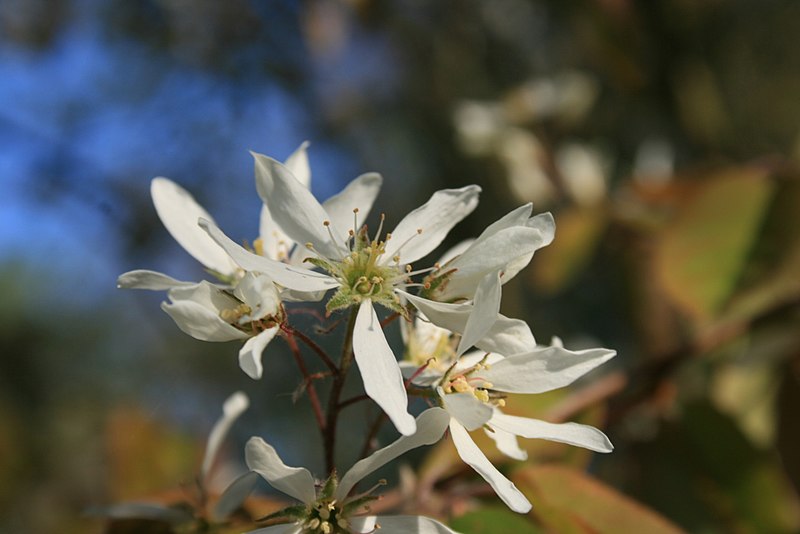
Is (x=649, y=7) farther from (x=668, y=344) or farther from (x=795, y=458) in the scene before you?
(x=795, y=458)

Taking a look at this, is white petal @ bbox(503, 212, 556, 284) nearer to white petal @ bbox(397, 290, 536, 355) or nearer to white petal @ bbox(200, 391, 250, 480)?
white petal @ bbox(397, 290, 536, 355)

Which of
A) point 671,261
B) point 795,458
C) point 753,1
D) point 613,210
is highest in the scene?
point 753,1

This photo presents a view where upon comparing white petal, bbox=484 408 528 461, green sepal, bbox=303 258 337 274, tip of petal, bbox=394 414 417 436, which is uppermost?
green sepal, bbox=303 258 337 274

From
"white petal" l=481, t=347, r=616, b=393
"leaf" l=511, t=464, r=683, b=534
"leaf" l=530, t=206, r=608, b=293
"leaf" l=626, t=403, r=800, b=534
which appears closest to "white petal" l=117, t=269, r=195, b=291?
"white petal" l=481, t=347, r=616, b=393

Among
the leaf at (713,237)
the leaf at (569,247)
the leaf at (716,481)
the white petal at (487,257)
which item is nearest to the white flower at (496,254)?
the white petal at (487,257)

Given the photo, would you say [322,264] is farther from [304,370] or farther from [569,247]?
[569,247]

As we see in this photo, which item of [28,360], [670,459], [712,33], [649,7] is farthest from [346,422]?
[28,360]

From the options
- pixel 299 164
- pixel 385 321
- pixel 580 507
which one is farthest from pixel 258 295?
pixel 580 507
